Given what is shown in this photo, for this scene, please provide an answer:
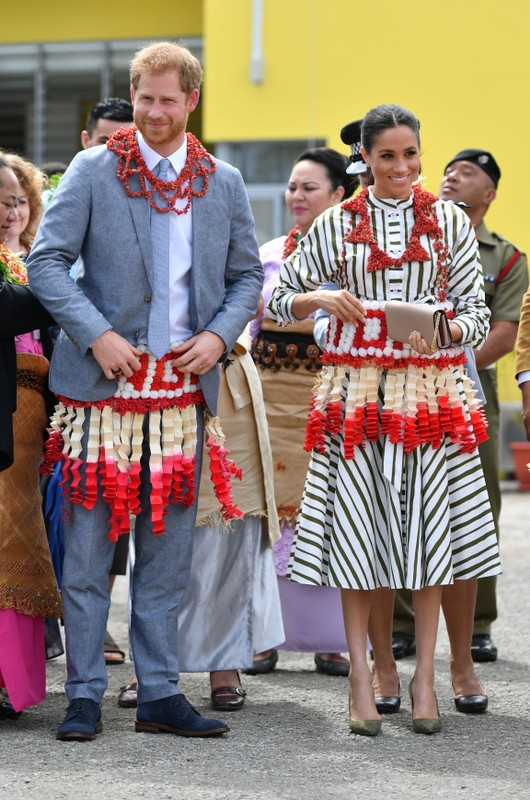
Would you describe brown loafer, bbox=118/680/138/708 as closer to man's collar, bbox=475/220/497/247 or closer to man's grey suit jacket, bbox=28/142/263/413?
man's grey suit jacket, bbox=28/142/263/413

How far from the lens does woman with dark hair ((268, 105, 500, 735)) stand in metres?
4.22

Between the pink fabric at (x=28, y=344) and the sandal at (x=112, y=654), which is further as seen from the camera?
the sandal at (x=112, y=654)

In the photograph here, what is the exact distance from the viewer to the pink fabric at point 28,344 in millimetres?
4367

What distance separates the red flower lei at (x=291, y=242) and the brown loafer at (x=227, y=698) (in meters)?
1.82

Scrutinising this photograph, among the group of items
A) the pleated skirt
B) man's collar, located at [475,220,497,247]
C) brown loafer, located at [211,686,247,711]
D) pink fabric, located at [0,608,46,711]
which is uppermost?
man's collar, located at [475,220,497,247]

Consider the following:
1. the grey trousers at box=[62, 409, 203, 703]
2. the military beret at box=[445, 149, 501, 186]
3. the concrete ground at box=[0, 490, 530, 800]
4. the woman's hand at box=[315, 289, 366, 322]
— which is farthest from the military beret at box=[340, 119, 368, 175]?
the concrete ground at box=[0, 490, 530, 800]

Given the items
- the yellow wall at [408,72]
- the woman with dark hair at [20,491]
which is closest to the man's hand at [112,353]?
the woman with dark hair at [20,491]

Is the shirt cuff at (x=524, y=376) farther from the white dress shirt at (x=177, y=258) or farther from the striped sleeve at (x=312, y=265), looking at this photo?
the white dress shirt at (x=177, y=258)

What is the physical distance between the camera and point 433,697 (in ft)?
14.0

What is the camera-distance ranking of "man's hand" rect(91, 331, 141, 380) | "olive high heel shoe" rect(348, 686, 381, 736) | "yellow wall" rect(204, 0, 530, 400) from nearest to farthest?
"man's hand" rect(91, 331, 141, 380) < "olive high heel shoe" rect(348, 686, 381, 736) < "yellow wall" rect(204, 0, 530, 400)

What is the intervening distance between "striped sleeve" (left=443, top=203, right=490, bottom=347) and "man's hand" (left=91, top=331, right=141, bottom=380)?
1087 mm

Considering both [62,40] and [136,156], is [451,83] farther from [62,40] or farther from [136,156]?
[136,156]

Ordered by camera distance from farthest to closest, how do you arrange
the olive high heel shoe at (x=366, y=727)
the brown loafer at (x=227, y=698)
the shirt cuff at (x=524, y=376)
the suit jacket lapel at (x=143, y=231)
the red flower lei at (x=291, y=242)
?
the red flower lei at (x=291, y=242) < the brown loafer at (x=227, y=698) < the shirt cuff at (x=524, y=376) < the olive high heel shoe at (x=366, y=727) < the suit jacket lapel at (x=143, y=231)

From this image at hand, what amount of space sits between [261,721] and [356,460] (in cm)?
93
